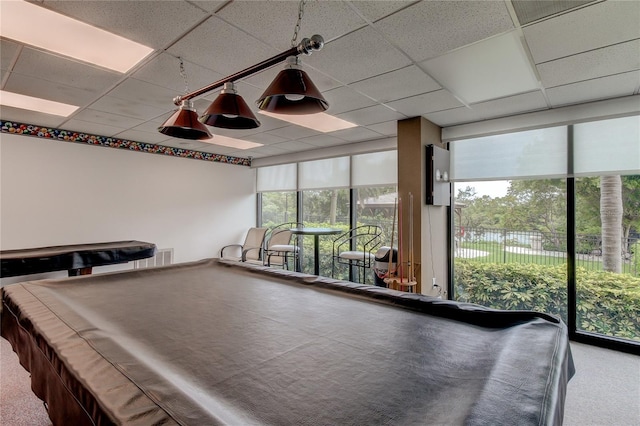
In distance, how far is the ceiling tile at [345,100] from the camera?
3.07 meters

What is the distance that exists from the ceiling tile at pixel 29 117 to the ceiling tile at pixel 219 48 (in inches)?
110

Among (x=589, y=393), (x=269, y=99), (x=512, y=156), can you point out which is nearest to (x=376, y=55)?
(x=269, y=99)

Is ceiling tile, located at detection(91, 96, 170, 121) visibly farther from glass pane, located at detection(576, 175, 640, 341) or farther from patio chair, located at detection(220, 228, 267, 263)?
glass pane, located at detection(576, 175, 640, 341)

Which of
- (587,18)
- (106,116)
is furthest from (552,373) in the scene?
(106,116)

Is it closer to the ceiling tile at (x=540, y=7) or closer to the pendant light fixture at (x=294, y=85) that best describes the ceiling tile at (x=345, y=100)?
the pendant light fixture at (x=294, y=85)

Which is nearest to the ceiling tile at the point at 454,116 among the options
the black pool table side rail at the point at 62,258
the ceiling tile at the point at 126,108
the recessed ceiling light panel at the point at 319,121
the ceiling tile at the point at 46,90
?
the recessed ceiling light panel at the point at 319,121

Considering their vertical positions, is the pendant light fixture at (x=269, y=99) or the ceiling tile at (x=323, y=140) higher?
the ceiling tile at (x=323, y=140)

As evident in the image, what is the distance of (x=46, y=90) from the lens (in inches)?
119

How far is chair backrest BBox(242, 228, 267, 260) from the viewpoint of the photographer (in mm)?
→ 6021

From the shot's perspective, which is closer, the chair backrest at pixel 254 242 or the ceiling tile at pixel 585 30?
the ceiling tile at pixel 585 30

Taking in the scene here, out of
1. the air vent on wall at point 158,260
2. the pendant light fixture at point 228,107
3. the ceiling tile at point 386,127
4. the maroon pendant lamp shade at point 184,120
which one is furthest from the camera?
the air vent on wall at point 158,260

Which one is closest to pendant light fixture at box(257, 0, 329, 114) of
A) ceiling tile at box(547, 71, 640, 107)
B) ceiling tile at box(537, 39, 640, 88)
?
ceiling tile at box(537, 39, 640, 88)

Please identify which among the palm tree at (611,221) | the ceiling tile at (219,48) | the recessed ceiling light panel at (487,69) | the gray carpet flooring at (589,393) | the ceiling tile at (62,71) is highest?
the recessed ceiling light panel at (487,69)

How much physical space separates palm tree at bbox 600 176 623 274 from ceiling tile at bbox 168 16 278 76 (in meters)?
3.73
